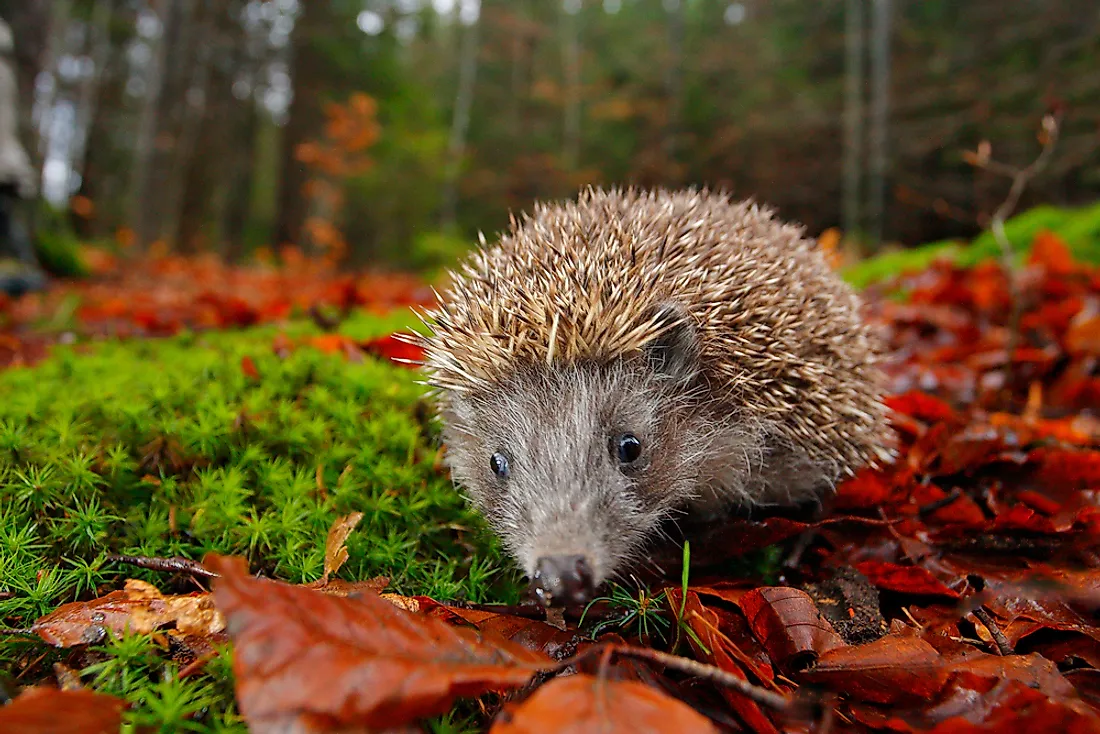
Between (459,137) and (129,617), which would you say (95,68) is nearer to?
(459,137)

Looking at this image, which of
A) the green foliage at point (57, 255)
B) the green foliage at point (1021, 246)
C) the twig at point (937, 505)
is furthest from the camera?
the green foliage at point (57, 255)

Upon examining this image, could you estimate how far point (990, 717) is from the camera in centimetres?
192

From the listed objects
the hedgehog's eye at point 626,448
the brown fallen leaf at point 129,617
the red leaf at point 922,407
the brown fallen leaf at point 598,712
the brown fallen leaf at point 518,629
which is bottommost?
the brown fallen leaf at point 518,629

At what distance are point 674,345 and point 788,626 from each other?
4.16ft

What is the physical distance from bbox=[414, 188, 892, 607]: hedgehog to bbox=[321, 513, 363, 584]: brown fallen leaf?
0.57 m

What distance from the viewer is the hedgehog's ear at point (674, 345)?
117 inches

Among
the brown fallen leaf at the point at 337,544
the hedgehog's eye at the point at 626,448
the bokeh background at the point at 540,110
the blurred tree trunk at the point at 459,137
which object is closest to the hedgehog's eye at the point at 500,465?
the hedgehog's eye at the point at 626,448

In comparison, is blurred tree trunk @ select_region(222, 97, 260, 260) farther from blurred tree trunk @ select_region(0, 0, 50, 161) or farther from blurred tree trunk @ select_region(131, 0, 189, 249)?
blurred tree trunk @ select_region(0, 0, 50, 161)

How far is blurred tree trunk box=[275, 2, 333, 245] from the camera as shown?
2177 cm

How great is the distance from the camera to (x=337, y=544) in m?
2.70

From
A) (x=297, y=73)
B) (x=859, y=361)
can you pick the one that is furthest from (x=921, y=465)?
(x=297, y=73)

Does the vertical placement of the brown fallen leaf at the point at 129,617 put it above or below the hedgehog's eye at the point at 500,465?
below

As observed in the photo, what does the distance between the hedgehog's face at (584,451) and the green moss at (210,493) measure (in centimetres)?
28

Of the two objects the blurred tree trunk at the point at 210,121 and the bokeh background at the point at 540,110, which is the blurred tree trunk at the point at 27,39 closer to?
the bokeh background at the point at 540,110
